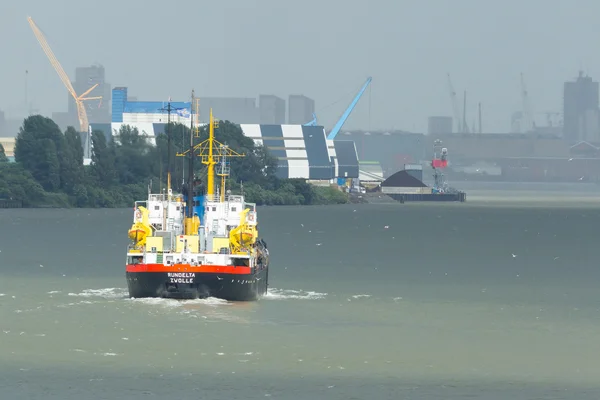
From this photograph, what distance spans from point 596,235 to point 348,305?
11034 cm

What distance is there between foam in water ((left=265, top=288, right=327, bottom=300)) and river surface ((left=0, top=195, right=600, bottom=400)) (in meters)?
0.09

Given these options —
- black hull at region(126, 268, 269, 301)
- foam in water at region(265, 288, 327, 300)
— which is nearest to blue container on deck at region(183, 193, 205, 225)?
foam in water at region(265, 288, 327, 300)

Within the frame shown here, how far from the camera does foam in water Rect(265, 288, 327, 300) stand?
90375 millimetres

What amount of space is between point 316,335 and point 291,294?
21.4 meters

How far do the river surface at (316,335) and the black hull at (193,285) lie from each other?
0.70 m

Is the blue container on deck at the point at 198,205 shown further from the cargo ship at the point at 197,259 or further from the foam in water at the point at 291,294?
the foam in water at the point at 291,294

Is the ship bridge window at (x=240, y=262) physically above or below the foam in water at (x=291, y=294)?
above

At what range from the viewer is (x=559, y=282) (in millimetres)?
107875

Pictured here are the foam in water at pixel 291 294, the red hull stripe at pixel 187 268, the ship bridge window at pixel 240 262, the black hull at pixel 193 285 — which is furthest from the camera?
the foam in water at pixel 291 294

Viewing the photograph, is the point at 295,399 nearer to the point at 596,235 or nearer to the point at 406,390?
the point at 406,390

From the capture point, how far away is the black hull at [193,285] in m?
81.4

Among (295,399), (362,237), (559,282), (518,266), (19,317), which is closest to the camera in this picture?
(295,399)

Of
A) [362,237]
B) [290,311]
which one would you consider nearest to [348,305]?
[290,311]

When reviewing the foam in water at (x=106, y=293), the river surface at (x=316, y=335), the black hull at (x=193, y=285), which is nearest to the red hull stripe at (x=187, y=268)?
the black hull at (x=193, y=285)
